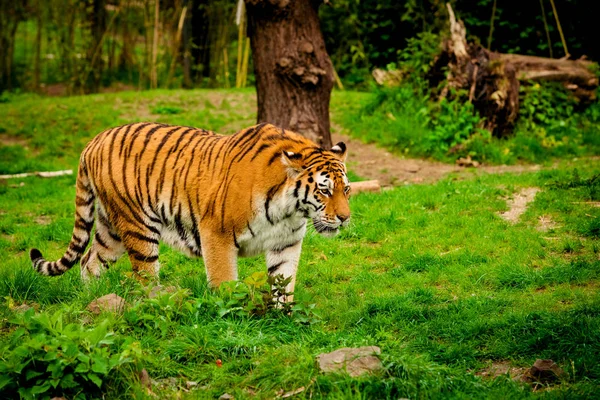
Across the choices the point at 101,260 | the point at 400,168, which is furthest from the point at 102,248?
the point at 400,168

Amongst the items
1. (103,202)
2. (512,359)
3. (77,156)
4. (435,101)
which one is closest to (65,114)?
(77,156)

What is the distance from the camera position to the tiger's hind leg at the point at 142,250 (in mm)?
5863

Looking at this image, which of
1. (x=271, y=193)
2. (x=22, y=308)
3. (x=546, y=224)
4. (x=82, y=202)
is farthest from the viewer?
(x=546, y=224)

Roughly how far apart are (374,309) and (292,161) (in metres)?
1.25

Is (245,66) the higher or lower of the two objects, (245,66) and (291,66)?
the lower

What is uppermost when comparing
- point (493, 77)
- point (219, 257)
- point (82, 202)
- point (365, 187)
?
point (493, 77)

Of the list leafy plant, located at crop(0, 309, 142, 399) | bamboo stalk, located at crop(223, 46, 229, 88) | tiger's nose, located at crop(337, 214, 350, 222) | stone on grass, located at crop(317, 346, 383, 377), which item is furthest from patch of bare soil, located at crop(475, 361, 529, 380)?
bamboo stalk, located at crop(223, 46, 229, 88)

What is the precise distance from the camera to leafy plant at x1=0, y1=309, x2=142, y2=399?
4.02 m

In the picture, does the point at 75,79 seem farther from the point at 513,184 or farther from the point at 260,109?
the point at 513,184

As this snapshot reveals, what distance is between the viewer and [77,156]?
11555 mm

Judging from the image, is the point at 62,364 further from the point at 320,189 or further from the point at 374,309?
the point at 374,309

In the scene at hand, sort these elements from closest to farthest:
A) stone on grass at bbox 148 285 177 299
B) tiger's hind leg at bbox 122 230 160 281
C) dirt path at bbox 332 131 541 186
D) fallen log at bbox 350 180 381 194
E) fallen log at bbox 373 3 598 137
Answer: stone on grass at bbox 148 285 177 299, tiger's hind leg at bbox 122 230 160 281, fallen log at bbox 350 180 381 194, dirt path at bbox 332 131 541 186, fallen log at bbox 373 3 598 137

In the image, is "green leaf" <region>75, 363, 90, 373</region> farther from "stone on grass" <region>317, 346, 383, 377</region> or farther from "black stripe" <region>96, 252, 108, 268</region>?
"black stripe" <region>96, 252, 108, 268</region>

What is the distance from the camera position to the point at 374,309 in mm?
5602
